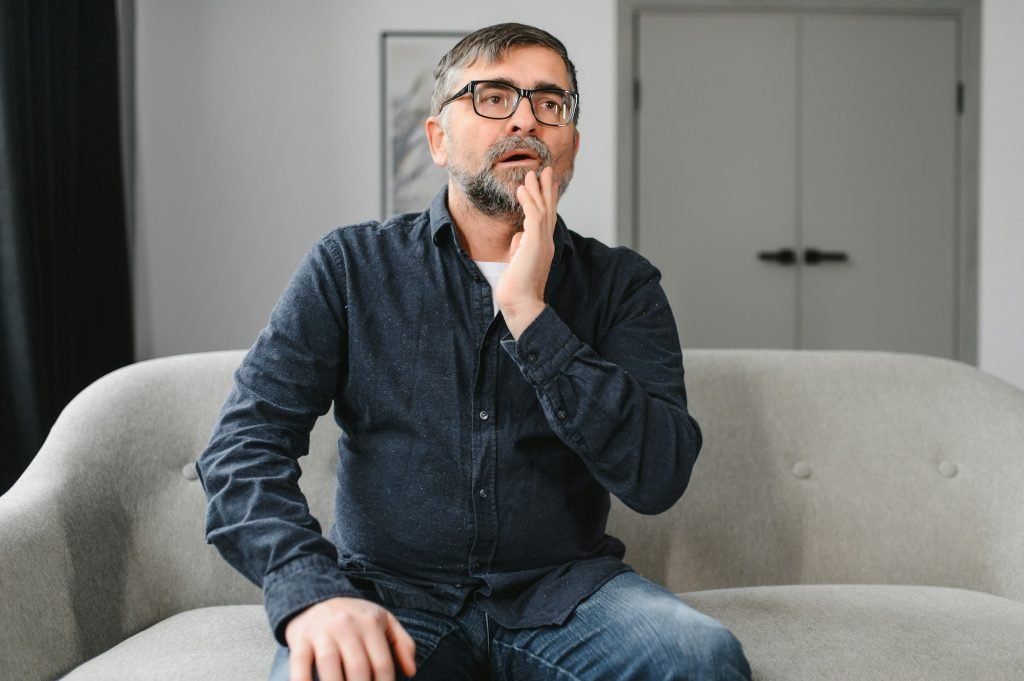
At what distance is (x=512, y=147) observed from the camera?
1.39m

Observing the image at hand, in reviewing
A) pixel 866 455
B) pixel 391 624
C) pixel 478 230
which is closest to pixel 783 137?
pixel 866 455

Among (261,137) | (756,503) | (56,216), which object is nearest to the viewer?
(756,503)

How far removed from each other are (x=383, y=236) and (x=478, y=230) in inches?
5.7

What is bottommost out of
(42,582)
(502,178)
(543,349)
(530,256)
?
(42,582)

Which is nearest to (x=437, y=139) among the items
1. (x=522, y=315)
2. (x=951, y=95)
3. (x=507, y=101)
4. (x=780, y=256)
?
(x=507, y=101)

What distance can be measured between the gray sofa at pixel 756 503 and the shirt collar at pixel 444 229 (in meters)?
0.46

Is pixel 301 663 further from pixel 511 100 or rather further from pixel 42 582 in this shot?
pixel 511 100

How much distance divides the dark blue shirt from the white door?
8.54 feet

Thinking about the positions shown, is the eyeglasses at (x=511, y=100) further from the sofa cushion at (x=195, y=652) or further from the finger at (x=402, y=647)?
the sofa cushion at (x=195, y=652)

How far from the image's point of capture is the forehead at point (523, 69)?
1405mm

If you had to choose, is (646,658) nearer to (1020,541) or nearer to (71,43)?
(1020,541)

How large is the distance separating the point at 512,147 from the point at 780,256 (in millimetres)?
2828

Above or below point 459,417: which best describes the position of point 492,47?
above

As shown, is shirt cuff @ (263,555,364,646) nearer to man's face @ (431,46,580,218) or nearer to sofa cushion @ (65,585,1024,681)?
sofa cushion @ (65,585,1024,681)
